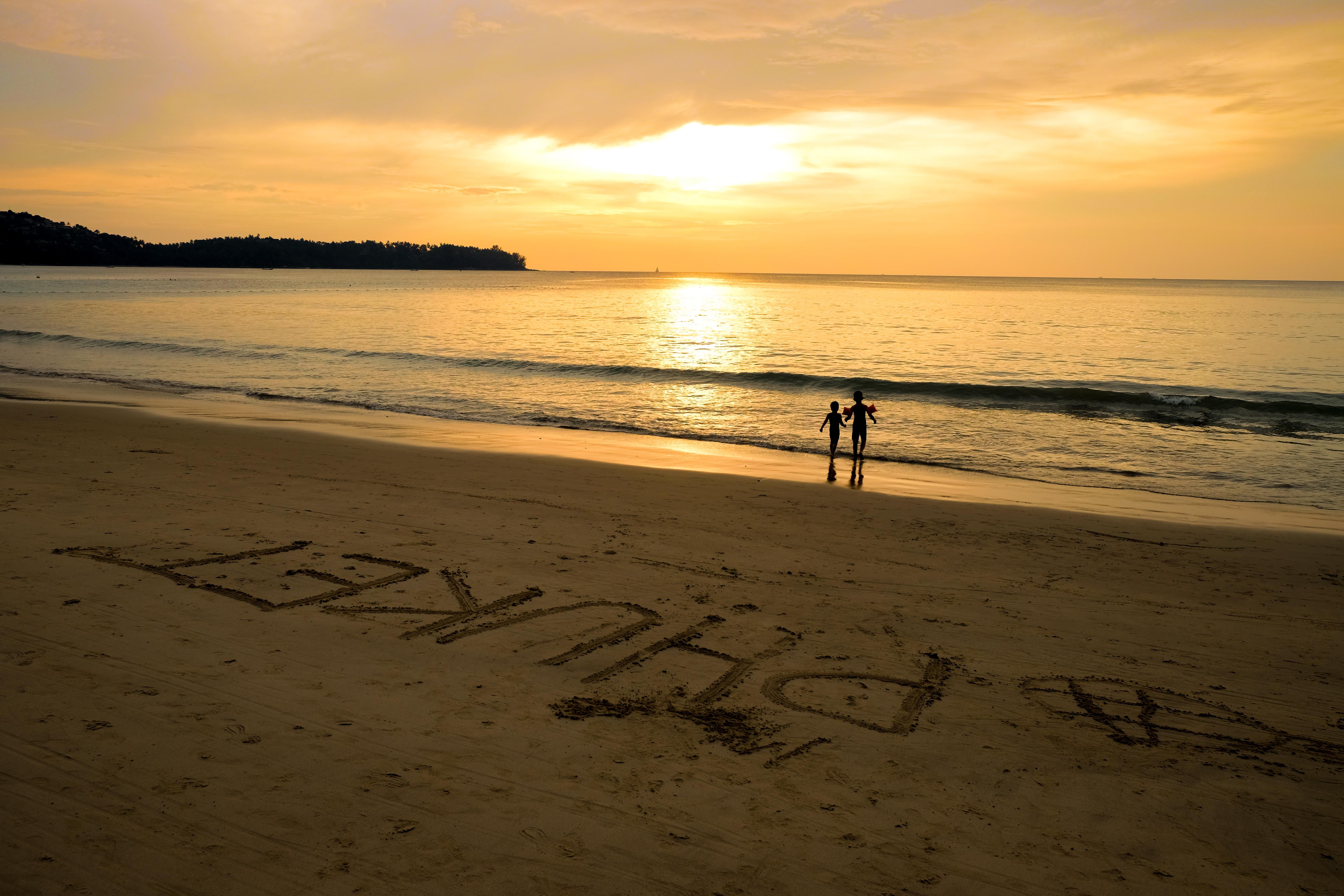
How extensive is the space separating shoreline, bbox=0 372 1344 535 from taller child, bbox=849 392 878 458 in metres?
0.36

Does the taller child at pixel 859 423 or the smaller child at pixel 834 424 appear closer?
the taller child at pixel 859 423

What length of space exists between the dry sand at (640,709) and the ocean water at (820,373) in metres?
8.69

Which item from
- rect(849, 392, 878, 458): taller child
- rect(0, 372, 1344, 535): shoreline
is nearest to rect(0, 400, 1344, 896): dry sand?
rect(0, 372, 1344, 535): shoreline

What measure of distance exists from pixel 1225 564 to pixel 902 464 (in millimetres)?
6773

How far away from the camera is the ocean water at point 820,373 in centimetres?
1711

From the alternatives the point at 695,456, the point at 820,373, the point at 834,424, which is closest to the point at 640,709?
the point at 695,456

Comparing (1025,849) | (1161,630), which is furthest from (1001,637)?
(1025,849)

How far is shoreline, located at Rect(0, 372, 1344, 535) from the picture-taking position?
11.6 meters

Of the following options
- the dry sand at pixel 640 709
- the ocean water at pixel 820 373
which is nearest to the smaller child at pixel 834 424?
the ocean water at pixel 820 373

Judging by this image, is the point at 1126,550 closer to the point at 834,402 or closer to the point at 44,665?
the point at 834,402

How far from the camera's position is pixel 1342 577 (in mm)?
8320

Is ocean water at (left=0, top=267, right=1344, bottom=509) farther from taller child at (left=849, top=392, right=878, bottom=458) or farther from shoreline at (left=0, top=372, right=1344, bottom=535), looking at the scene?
taller child at (left=849, top=392, right=878, bottom=458)

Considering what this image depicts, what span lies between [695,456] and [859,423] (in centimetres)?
331

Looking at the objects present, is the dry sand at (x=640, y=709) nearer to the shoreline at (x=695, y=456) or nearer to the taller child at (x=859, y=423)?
the shoreline at (x=695, y=456)
